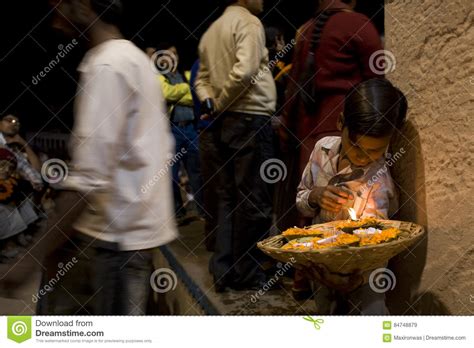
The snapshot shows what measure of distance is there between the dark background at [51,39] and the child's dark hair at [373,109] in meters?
0.53

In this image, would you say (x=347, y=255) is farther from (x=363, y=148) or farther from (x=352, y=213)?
(x=363, y=148)

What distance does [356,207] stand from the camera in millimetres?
1817

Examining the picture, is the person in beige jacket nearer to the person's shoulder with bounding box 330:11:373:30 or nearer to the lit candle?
the person's shoulder with bounding box 330:11:373:30

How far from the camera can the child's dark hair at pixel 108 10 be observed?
1.39 meters

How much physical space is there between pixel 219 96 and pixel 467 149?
1.10 metres

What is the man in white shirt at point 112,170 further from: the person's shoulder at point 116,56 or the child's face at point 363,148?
the child's face at point 363,148

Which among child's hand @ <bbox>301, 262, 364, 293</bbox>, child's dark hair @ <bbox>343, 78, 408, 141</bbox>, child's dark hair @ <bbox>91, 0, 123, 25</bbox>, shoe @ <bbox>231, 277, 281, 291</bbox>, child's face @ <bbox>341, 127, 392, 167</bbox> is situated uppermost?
child's dark hair @ <bbox>343, 78, 408, 141</bbox>

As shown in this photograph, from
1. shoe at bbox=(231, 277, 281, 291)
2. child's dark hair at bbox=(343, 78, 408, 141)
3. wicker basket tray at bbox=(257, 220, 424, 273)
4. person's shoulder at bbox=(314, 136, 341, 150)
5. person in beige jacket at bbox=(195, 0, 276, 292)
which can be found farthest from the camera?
shoe at bbox=(231, 277, 281, 291)

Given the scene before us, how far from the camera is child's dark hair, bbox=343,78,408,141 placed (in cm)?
171

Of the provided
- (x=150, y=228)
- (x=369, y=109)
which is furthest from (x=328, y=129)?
(x=150, y=228)
